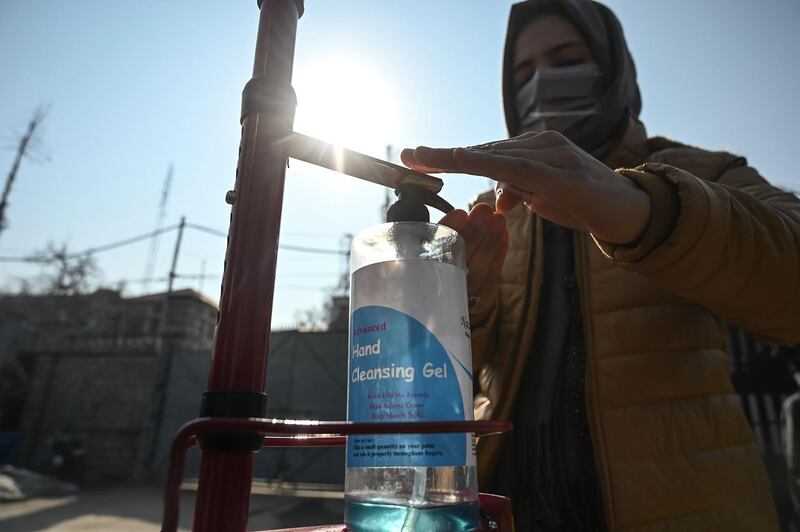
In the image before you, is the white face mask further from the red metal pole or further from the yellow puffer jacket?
the red metal pole

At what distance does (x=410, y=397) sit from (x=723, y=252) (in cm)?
68

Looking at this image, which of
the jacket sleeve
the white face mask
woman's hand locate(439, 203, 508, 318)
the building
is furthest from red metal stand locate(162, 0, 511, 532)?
the building

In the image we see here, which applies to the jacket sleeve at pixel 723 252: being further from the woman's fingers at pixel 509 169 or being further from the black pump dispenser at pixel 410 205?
the black pump dispenser at pixel 410 205

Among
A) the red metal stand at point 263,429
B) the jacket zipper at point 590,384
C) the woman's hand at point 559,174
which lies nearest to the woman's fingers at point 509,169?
the woman's hand at point 559,174

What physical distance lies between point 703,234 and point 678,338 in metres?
0.46

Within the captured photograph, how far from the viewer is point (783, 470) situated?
614cm

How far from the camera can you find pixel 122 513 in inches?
295

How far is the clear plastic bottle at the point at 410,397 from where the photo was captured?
0.55 m

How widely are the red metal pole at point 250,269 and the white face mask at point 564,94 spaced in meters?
1.32

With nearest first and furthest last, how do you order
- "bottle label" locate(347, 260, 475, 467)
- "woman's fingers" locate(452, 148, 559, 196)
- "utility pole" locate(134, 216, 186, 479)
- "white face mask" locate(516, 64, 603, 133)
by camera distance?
"bottle label" locate(347, 260, 475, 467) → "woman's fingers" locate(452, 148, 559, 196) → "white face mask" locate(516, 64, 603, 133) → "utility pole" locate(134, 216, 186, 479)

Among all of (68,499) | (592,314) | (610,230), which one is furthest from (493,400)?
(68,499)

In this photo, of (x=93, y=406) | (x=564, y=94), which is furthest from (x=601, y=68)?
(x=93, y=406)

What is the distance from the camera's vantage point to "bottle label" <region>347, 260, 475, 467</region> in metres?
0.55

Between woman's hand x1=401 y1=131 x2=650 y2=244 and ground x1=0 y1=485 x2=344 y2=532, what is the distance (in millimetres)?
5761
